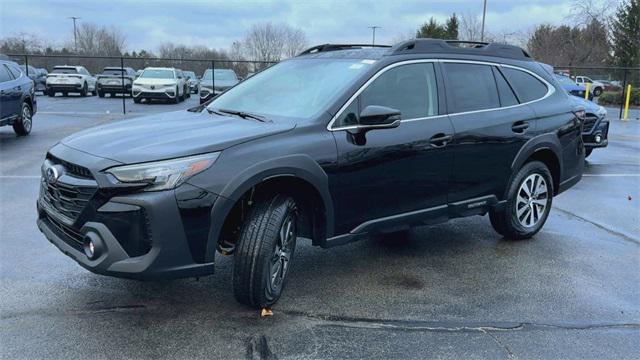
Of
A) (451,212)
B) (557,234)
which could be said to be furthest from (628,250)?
(451,212)

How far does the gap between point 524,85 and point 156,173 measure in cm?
392

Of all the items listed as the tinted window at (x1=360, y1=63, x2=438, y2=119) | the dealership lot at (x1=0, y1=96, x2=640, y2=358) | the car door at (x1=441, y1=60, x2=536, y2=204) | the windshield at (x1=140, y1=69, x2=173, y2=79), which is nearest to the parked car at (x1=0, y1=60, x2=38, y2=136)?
the dealership lot at (x1=0, y1=96, x2=640, y2=358)

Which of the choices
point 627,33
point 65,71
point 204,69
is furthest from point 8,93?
point 627,33

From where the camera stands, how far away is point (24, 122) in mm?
12297

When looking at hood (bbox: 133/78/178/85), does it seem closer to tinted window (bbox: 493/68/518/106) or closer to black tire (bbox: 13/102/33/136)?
black tire (bbox: 13/102/33/136)

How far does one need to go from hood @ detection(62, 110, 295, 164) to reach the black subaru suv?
1 cm

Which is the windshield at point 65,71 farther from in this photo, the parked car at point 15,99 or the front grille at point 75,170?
the front grille at point 75,170

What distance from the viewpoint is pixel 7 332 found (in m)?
3.40

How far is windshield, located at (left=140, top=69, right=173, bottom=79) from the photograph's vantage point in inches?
983

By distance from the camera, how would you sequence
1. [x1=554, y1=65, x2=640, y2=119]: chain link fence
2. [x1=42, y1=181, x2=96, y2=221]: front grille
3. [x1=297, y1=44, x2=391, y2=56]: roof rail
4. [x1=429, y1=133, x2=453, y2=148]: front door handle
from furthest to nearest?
[x1=554, y1=65, x2=640, y2=119]: chain link fence, [x1=297, y1=44, x2=391, y2=56]: roof rail, [x1=429, y1=133, x2=453, y2=148]: front door handle, [x1=42, y1=181, x2=96, y2=221]: front grille

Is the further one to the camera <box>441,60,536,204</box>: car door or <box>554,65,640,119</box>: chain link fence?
<box>554,65,640,119</box>: chain link fence

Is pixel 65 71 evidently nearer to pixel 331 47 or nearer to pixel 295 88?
pixel 331 47

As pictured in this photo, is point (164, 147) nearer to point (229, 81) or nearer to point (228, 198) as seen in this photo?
point (228, 198)

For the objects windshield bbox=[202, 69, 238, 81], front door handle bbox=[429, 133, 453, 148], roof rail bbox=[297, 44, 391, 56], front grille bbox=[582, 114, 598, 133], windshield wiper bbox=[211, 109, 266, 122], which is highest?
roof rail bbox=[297, 44, 391, 56]
